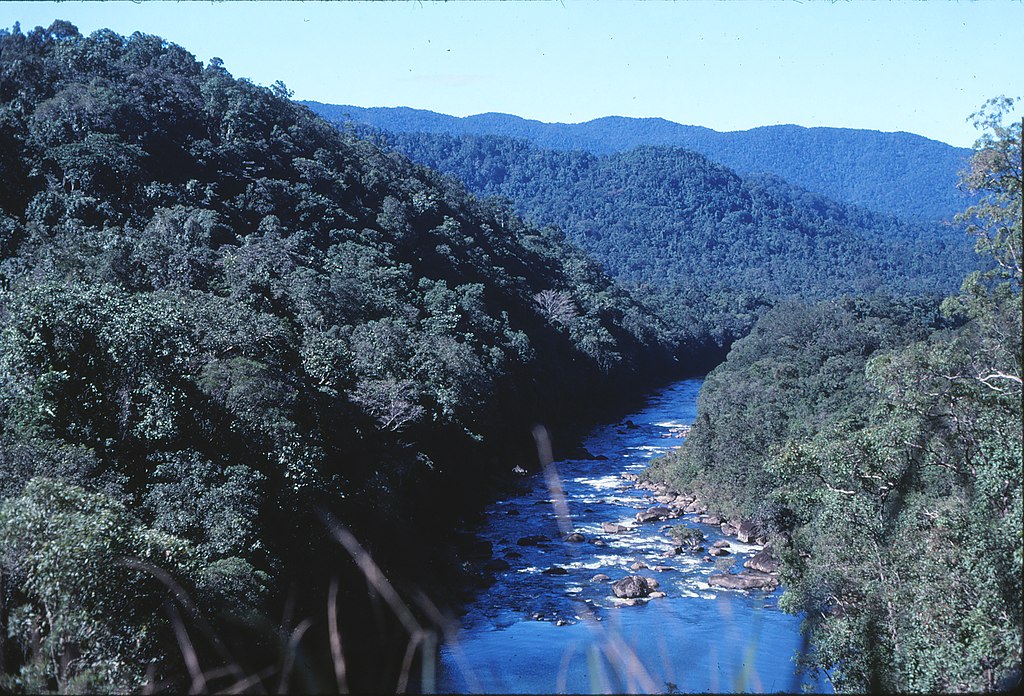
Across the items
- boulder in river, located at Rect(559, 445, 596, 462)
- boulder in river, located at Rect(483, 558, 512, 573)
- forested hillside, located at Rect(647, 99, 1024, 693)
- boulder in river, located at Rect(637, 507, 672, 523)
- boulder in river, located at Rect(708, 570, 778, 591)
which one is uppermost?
forested hillside, located at Rect(647, 99, 1024, 693)

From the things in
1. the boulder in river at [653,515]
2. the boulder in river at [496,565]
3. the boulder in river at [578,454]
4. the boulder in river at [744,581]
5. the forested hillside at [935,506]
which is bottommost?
the boulder in river at [578,454]

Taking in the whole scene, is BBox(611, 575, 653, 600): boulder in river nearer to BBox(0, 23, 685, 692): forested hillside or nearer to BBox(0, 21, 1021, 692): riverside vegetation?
BBox(0, 21, 1021, 692): riverside vegetation

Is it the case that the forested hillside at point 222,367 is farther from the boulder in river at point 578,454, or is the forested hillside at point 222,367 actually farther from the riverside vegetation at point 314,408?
the boulder in river at point 578,454

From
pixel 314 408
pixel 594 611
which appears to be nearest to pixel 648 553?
pixel 594 611

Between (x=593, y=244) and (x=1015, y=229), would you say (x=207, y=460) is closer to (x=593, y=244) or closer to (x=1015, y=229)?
(x=1015, y=229)

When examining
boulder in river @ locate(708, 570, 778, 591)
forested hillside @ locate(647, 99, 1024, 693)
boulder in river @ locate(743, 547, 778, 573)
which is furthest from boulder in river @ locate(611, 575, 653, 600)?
forested hillside @ locate(647, 99, 1024, 693)

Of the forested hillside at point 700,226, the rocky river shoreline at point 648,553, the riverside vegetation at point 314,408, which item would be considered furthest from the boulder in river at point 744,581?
the forested hillside at point 700,226
